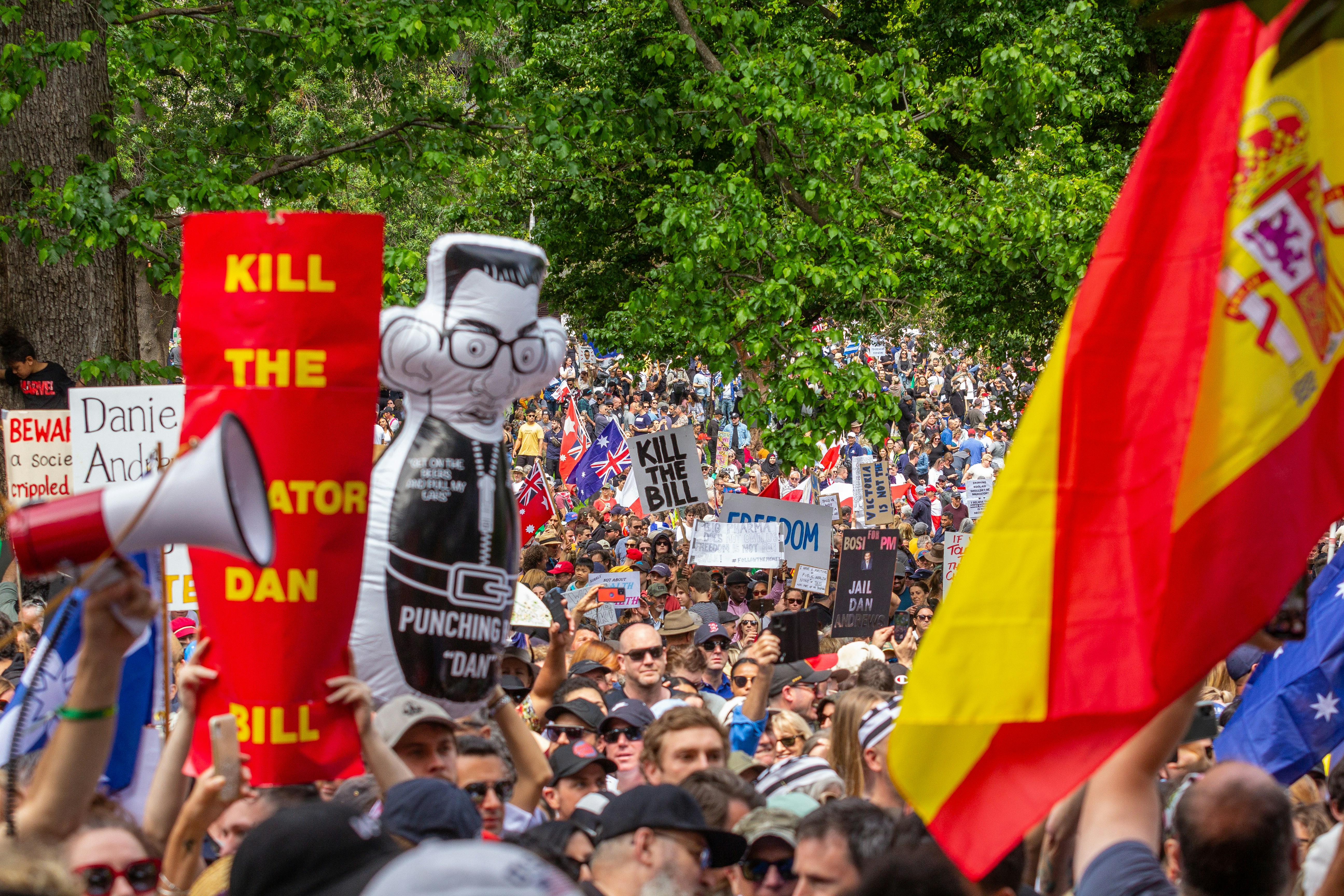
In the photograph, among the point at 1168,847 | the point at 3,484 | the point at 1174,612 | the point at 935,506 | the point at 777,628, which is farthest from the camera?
the point at 935,506

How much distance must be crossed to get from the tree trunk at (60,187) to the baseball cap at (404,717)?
18.9 ft

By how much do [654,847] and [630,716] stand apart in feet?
7.59

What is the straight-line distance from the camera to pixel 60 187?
9172 millimetres

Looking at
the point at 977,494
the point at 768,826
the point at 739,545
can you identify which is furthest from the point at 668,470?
the point at 768,826

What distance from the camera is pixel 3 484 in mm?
9453

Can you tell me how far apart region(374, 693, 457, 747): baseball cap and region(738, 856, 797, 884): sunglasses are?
103 centimetres

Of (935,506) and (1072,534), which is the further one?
(935,506)

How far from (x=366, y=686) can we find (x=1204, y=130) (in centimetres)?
265

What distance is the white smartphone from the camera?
11.6 ft

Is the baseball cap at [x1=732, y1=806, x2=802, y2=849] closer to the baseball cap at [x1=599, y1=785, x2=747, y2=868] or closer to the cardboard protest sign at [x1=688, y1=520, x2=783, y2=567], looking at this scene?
the baseball cap at [x1=599, y1=785, x2=747, y2=868]

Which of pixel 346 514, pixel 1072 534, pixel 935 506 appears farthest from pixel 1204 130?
pixel 935 506

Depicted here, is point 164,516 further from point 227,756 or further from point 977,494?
point 977,494

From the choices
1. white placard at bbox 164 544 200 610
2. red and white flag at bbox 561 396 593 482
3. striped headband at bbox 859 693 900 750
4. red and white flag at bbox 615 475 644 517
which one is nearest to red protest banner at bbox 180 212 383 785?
striped headband at bbox 859 693 900 750

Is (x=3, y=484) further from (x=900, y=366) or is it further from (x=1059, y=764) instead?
(x=900, y=366)
